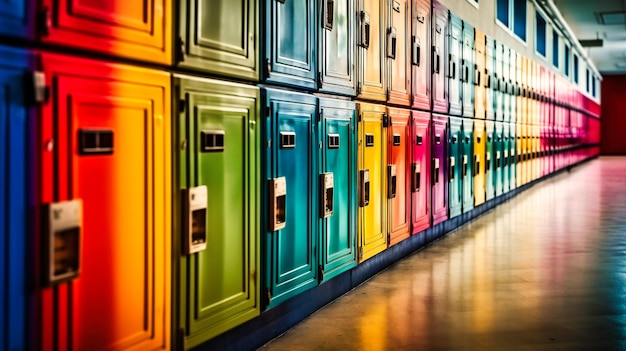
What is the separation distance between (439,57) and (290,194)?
361cm

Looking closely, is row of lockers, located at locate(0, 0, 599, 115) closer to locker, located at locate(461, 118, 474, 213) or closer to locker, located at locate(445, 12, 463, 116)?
locker, located at locate(445, 12, 463, 116)

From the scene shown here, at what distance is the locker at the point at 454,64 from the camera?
22.9 feet

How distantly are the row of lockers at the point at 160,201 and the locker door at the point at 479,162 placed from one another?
4077 mm

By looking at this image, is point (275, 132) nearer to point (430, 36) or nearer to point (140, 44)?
point (140, 44)

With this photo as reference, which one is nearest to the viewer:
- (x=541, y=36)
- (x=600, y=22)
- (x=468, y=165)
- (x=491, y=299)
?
(x=491, y=299)

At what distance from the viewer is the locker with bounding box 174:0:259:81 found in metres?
2.58

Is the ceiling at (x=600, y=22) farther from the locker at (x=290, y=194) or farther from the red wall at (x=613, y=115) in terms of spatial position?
the locker at (x=290, y=194)

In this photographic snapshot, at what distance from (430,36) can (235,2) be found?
3632 mm

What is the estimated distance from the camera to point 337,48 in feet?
13.3

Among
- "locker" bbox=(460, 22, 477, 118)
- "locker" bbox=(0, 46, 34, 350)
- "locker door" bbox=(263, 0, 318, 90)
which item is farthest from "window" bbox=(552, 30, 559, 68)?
"locker" bbox=(0, 46, 34, 350)

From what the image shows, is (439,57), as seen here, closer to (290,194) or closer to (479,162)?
(479,162)

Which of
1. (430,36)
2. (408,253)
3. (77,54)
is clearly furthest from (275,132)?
(430,36)

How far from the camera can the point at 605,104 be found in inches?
1352

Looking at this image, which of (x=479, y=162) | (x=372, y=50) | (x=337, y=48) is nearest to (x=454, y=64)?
(x=479, y=162)
